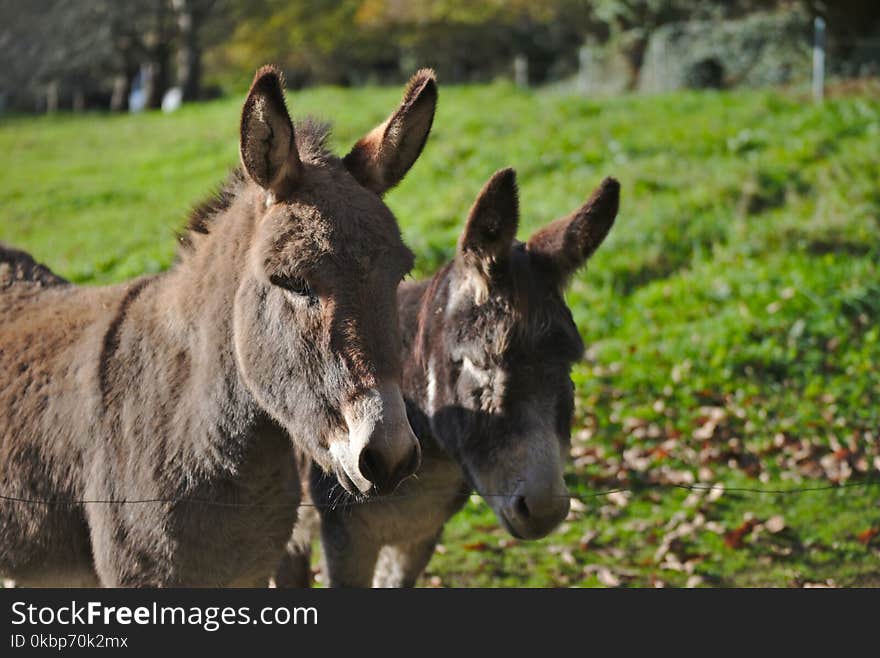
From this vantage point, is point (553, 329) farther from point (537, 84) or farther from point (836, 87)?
point (537, 84)

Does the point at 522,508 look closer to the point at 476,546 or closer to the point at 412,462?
the point at 412,462

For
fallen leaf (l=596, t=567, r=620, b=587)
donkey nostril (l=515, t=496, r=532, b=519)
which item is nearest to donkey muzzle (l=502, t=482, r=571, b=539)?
donkey nostril (l=515, t=496, r=532, b=519)

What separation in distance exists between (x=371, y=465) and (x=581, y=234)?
5.64 feet

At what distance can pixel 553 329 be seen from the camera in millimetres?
3842

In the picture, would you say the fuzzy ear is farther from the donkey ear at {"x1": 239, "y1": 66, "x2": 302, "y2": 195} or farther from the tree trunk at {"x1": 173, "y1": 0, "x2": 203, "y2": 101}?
the tree trunk at {"x1": 173, "y1": 0, "x2": 203, "y2": 101}

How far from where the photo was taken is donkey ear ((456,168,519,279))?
154 inches

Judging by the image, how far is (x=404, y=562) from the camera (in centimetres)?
468

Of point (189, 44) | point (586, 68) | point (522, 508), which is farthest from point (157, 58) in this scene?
point (522, 508)

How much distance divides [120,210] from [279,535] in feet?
46.7

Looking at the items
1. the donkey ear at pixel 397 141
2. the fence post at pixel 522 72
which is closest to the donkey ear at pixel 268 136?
the donkey ear at pixel 397 141

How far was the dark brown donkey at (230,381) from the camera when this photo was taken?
2965 mm

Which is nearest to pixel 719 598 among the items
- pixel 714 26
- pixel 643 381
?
pixel 643 381

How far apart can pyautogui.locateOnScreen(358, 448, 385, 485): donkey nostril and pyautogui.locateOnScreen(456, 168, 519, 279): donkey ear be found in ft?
4.53

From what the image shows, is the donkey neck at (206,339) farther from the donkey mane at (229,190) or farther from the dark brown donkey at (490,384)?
the dark brown donkey at (490,384)
